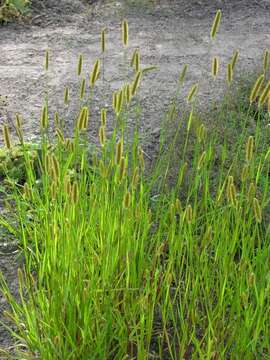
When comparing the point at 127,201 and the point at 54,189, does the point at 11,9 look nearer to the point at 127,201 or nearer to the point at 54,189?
the point at 54,189

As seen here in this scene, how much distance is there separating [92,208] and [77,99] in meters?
2.29

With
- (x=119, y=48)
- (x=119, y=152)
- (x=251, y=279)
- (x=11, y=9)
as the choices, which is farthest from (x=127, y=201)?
(x=11, y=9)

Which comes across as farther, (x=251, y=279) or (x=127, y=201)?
(x=127, y=201)

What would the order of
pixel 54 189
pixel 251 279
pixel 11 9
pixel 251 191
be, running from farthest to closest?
pixel 11 9
pixel 54 189
pixel 251 191
pixel 251 279

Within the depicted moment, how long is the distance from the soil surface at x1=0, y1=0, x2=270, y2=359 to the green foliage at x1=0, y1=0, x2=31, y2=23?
0.09m

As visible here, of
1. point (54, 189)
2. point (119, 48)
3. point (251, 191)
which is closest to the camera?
point (251, 191)

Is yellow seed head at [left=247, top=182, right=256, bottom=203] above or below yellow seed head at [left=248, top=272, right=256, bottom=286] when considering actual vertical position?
above

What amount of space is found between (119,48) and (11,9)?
3.51 ft

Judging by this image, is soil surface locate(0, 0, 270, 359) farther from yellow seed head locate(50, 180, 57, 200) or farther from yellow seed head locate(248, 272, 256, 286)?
yellow seed head locate(248, 272, 256, 286)

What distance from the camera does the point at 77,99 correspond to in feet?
15.0

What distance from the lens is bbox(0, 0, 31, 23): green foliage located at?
5.82 m

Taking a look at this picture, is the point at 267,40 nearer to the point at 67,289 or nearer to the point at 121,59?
the point at 121,59

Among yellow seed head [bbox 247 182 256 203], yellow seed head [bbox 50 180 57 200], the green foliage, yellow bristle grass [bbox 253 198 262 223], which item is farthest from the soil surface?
yellow bristle grass [bbox 253 198 262 223]

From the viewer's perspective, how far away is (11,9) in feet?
19.2
